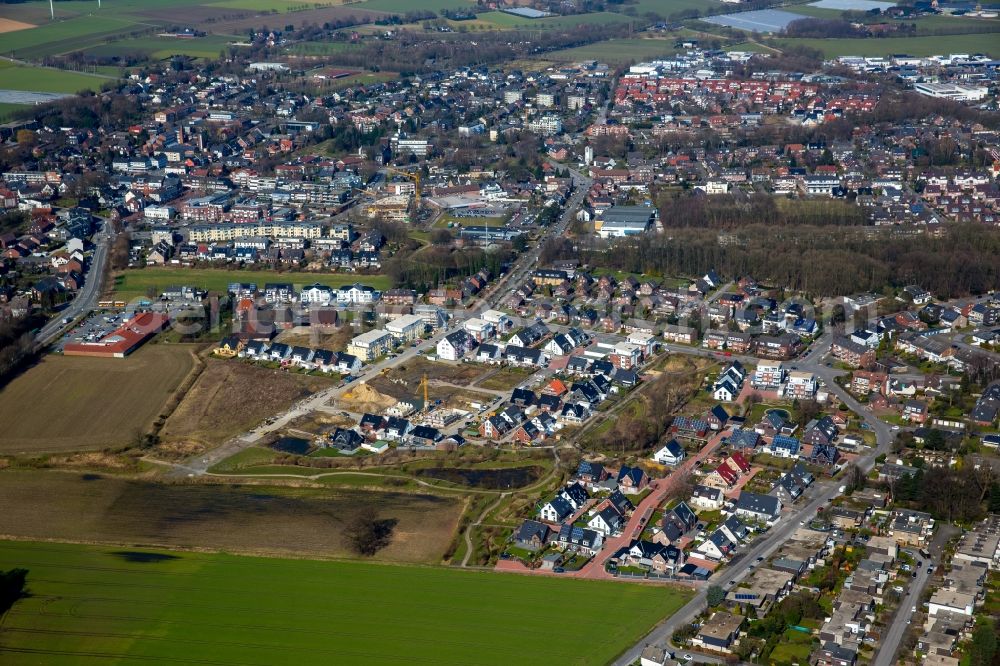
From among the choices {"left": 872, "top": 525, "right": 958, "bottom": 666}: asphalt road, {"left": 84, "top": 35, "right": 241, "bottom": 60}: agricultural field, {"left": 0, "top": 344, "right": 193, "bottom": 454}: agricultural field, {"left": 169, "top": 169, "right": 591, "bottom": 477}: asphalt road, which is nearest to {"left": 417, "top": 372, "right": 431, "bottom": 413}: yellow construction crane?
{"left": 169, "top": 169, "right": 591, "bottom": 477}: asphalt road

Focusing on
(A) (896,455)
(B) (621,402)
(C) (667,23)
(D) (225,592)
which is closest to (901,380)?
(A) (896,455)

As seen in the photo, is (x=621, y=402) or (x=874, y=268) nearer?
(x=621, y=402)

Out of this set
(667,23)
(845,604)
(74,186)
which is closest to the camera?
(845,604)

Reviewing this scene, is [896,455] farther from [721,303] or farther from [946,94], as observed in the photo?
[946,94]

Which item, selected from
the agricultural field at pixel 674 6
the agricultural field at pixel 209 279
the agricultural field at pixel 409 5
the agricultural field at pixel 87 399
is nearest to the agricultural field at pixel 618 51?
the agricultural field at pixel 674 6

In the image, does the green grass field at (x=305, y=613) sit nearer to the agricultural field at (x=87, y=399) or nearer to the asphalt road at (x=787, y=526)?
the asphalt road at (x=787, y=526)

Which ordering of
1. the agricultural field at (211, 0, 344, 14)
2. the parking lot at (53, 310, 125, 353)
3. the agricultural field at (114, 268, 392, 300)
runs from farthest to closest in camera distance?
the agricultural field at (211, 0, 344, 14), the agricultural field at (114, 268, 392, 300), the parking lot at (53, 310, 125, 353)

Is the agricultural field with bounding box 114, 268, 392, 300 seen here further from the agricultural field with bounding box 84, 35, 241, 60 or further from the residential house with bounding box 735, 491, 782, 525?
the agricultural field with bounding box 84, 35, 241, 60
